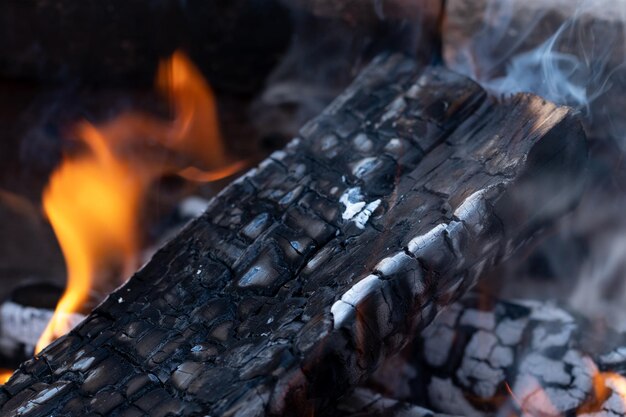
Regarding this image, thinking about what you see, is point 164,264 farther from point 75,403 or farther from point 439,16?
point 439,16

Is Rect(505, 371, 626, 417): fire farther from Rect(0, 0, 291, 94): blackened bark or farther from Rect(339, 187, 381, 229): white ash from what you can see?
Rect(0, 0, 291, 94): blackened bark

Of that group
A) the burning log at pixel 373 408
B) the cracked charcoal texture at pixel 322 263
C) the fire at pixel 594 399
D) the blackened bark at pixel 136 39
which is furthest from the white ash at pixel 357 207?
the blackened bark at pixel 136 39

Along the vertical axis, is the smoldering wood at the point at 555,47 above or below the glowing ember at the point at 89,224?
below

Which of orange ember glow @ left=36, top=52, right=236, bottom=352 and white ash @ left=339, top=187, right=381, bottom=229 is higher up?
orange ember glow @ left=36, top=52, right=236, bottom=352

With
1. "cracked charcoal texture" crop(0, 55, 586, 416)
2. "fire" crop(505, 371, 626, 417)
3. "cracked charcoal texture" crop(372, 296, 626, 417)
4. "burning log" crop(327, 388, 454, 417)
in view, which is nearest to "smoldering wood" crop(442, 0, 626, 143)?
"cracked charcoal texture" crop(0, 55, 586, 416)

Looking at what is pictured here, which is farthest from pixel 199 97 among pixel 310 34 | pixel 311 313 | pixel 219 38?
pixel 311 313

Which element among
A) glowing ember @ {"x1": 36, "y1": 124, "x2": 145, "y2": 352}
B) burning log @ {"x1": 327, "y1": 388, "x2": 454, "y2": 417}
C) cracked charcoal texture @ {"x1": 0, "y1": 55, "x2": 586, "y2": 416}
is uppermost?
glowing ember @ {"x1": 36, "y1": 124, "x2": 145, "y2": 352}

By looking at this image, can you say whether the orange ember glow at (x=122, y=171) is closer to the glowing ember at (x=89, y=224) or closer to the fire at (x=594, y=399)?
the glowing ember at (x=89, y=224)
